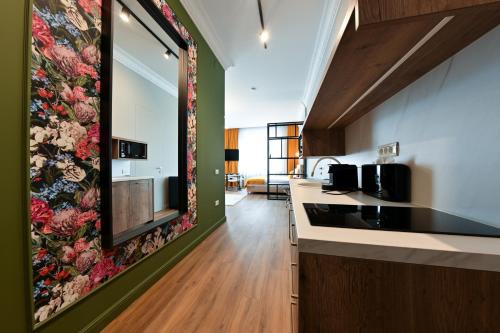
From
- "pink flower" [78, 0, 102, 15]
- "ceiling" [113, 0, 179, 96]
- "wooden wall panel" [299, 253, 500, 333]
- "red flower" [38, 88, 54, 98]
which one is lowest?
"wooden wall panel" [299, 253, 500, 333]

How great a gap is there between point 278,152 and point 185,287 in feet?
24.5

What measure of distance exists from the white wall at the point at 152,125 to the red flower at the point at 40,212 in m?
1.10

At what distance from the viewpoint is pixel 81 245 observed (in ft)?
3.68

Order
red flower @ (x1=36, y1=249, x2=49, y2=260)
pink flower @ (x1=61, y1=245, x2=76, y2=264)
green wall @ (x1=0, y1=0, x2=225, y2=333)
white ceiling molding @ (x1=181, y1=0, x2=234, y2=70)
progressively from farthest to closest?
white ceiling molding @ (x1=181, y1=0, x2=234, y2=70), pink flower @ (x1=61, y1=245, x2=76, y2=264), red flower @ (x1=36, y1=249, x2=49, y2=260), green wall @ (x1=0, y1=0, x2=225, y2=333)

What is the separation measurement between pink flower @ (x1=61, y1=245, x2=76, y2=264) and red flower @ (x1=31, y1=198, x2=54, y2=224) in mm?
189

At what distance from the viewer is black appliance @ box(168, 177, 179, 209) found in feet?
7.35

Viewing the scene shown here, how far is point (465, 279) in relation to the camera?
468 millimetres

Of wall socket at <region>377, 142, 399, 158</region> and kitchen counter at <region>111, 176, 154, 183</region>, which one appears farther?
kitchen counter at <region>111, 176, 154, 183</region>

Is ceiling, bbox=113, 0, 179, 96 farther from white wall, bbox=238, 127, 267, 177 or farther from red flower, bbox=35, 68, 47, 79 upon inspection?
white wall, bbox=238, 127, 267, 177

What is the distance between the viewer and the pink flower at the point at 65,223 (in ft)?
3.26

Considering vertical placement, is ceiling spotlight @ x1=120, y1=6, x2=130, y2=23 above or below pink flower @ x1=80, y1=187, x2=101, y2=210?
above

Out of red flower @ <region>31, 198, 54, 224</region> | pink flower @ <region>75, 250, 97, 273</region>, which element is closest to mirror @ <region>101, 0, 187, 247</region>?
pink flower @ <region>75, 250, 97, 273</region>

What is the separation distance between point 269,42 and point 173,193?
103 inches

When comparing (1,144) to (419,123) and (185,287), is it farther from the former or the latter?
(419,123)
